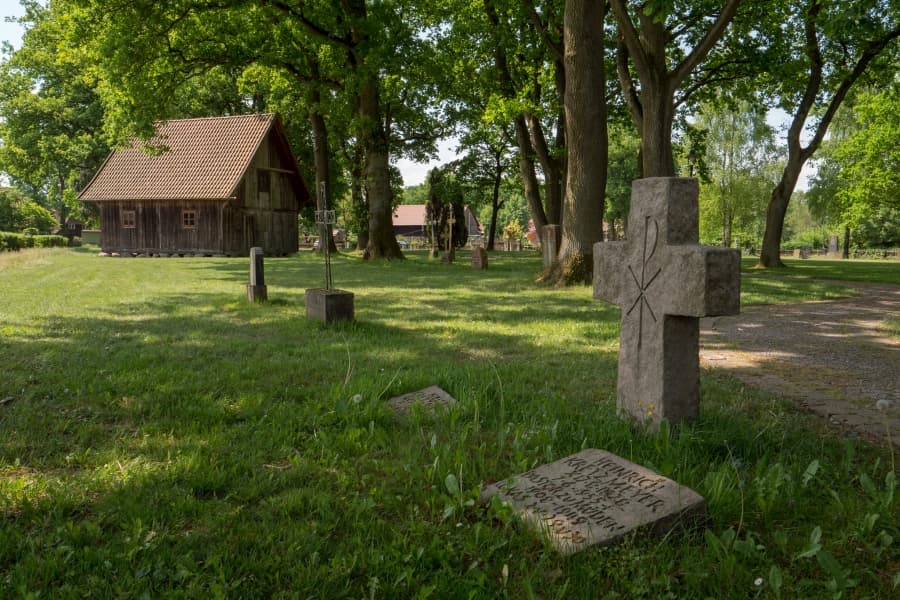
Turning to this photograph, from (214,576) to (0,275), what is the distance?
59.1 ft

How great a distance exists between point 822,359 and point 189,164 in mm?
32151

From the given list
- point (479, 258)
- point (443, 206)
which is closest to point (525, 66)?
point (479, 258)

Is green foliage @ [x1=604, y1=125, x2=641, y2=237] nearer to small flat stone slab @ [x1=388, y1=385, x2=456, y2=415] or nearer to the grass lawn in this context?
the grass lawn

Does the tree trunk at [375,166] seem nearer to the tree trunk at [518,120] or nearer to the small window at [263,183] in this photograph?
the tree trunk at [518,120]

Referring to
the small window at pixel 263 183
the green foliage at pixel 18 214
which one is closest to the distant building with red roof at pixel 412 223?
the green foliage at pixel 18 214

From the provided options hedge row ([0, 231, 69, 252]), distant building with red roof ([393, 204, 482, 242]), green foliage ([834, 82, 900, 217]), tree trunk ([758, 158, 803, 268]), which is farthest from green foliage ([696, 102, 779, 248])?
A: hedge row ([0, 231, 69, 252])

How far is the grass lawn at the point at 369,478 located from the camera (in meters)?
2.37

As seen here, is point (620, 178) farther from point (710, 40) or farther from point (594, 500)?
point (594, 500)

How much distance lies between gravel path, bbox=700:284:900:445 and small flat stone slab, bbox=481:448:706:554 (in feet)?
4.06

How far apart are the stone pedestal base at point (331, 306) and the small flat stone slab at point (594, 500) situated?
5.39 metres

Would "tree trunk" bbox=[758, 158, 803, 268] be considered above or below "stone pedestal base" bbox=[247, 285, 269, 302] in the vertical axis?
above

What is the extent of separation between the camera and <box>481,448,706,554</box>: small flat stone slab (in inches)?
103

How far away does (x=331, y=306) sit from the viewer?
820 centimetres

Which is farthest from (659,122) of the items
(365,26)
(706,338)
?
(365,26)
